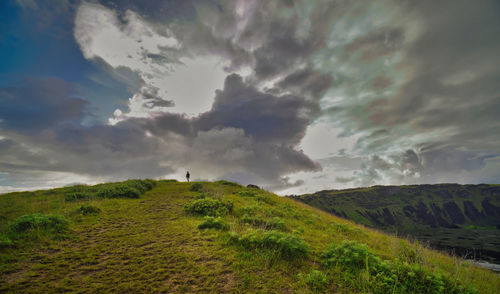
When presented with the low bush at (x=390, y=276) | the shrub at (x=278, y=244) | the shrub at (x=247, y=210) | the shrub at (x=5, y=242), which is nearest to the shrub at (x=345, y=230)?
the shrub at (x=247, y=210)

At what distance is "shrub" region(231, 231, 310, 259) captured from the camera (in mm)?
7020

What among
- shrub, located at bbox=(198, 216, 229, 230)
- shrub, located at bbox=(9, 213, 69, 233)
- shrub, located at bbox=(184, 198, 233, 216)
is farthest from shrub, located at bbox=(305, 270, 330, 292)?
shrub, located at bbox=(9, 213, 69, 233)

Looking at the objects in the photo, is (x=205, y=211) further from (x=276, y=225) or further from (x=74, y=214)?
(x=74, y=214)

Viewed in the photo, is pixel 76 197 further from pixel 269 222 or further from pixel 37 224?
pixel 269 222

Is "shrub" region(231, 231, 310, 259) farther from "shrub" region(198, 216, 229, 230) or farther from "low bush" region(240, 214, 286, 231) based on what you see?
"low bush" region(240, 214, 286, 231)

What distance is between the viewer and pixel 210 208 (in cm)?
1202

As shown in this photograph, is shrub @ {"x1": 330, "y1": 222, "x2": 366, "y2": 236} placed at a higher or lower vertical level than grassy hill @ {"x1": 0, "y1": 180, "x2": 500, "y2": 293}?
lower

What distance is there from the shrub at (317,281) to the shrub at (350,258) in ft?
3.37

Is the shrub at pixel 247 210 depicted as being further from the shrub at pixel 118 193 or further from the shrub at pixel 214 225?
the shrub at pixel 118 193

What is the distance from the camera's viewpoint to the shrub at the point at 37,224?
8.07 metres

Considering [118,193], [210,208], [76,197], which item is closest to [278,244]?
[210,208]

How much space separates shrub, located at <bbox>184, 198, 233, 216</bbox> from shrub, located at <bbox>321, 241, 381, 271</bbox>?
6333mm

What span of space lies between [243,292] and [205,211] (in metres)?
7.20

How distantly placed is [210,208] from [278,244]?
5.97m
